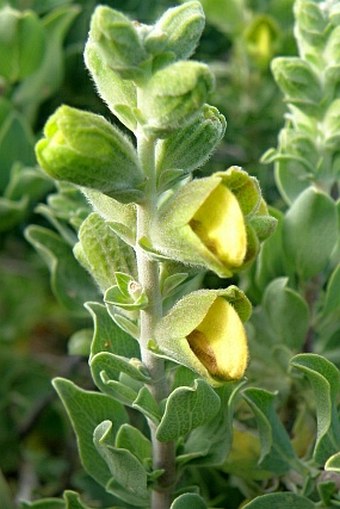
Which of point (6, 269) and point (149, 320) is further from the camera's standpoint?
point (6, 269)

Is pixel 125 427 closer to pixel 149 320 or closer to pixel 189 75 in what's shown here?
pixel 149 320

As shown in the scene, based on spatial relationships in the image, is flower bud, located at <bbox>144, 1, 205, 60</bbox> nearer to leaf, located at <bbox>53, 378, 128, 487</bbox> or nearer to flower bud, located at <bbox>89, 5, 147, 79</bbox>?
flower bud, located at <bbox>89, 5, 147, 79</bbox>

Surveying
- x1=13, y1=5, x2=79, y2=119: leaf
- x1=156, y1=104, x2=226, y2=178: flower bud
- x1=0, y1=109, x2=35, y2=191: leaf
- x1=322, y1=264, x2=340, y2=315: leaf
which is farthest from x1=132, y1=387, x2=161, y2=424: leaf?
x1=13, y1=5, x2=79, y2=119: leaf

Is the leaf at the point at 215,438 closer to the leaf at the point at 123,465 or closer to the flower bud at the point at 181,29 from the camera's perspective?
the leaf at the point at 123,465

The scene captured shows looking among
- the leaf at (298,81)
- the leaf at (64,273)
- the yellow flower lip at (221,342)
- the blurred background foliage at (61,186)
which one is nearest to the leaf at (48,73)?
the blurred background foliage at (61,186)

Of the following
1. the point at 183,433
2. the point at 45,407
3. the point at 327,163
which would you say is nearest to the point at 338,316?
the point at 327,163
